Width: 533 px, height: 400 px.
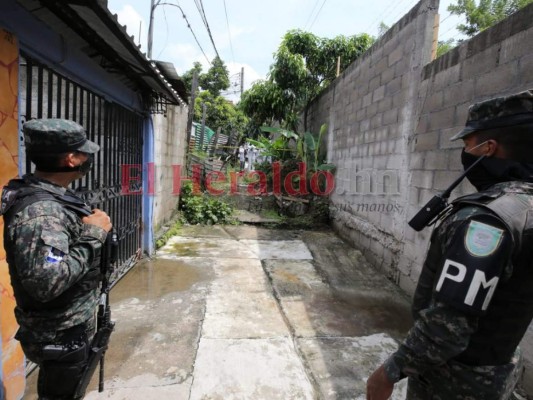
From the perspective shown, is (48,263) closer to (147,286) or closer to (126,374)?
(126,374)

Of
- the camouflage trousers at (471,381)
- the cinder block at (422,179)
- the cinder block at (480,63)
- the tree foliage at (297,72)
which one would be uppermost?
the tree foliage at (297,72)

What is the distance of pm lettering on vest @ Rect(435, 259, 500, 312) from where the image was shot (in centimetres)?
104

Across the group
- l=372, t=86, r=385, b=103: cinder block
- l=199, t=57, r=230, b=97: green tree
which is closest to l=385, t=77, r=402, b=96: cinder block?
l=372, t=86, r=385, b=103: cinder block

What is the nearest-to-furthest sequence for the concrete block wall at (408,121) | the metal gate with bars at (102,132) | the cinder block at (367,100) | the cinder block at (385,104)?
the metal gate with bars at (102,132) → the concrete block wall at (408,121) → the cinder block at (385,104) → the cinder block at (367,100)

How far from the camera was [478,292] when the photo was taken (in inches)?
41.3

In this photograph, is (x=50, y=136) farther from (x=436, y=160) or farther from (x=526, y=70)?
(x=436, y=160)

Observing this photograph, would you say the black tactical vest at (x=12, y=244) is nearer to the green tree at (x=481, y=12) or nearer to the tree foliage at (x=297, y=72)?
the tree foliage at (x=297, y=72)

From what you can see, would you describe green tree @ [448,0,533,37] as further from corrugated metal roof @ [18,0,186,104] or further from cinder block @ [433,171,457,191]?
corrugated metal roof @ [18,0,186,104]

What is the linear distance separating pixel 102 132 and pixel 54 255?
257 cm

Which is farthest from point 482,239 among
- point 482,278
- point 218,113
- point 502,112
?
point 218,113

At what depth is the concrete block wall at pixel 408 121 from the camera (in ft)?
9.11

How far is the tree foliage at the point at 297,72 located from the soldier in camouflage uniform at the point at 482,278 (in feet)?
26.3

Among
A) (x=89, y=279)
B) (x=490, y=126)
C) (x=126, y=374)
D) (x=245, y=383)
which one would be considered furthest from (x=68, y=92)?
(x=490, y=126)

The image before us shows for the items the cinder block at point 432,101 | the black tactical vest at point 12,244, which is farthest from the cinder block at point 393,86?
the black tactical vest at point 12,244
